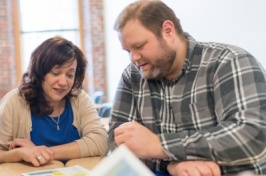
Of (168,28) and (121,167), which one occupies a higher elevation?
(168,28)

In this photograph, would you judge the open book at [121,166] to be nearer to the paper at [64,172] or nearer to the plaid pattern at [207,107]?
the plaid pattern at [207,107]

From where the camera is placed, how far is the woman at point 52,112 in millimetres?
1806

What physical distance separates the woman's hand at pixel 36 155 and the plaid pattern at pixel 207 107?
1.05 ft

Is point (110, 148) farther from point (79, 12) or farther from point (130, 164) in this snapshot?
point (79, 12)

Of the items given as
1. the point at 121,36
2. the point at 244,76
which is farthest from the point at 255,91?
the point at 121,36

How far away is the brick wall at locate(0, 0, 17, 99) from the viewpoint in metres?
5.55

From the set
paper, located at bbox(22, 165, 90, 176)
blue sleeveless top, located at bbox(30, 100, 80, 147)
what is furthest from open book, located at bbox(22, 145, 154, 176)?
blue sleeveless top, located at bbox(30, 100, 80, 147)

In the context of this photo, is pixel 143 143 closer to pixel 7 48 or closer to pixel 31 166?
pixel 31 166

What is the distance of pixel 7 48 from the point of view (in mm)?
5613

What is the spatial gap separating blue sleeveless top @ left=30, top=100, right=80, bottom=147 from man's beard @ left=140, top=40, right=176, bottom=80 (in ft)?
2.12

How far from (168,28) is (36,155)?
2.66ft

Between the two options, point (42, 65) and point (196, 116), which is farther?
point (42, 65)

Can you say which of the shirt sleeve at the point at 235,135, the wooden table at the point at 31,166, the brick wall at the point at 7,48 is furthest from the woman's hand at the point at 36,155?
the brick wall at the point at 7,48

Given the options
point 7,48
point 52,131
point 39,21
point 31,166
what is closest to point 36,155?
point 31,166
